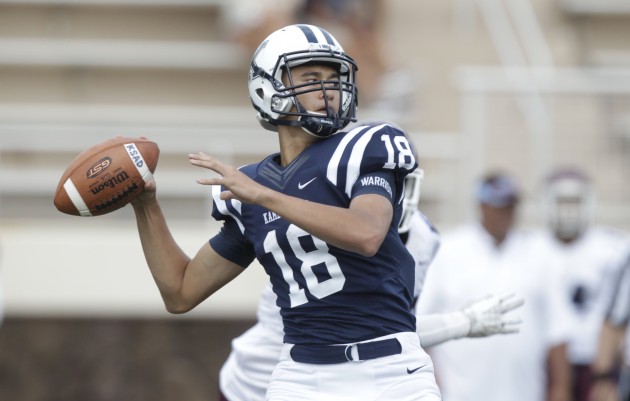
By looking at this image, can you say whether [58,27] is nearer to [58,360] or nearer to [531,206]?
[58,360]

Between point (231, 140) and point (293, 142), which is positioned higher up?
point (293, 142)

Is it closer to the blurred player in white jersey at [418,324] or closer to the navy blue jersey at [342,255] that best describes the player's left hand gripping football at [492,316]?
the blurred player in white jersey at [418,324]

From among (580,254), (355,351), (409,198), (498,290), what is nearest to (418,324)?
(409,198)

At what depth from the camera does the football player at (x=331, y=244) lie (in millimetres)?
4020

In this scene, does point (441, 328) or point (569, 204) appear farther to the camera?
point (569, 204)

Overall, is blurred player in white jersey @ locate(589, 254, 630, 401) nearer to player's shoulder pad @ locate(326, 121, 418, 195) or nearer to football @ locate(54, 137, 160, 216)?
player's shoulder pad @ locate(326, 121, 418, 195)

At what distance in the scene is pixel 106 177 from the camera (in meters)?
4.36

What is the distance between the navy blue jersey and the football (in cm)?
48

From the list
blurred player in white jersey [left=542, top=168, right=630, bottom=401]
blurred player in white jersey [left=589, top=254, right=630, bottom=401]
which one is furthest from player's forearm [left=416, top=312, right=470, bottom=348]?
blurred player in white jersey [left=542, top=168, right=630, bottom=401]

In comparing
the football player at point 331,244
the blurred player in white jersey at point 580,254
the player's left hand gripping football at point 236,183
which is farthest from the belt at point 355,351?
the blurred player in white jersey at point 580,254

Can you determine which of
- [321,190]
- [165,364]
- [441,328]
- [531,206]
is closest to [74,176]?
[321,190]

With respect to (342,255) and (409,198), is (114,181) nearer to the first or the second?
(342,255)

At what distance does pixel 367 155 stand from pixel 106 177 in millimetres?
915

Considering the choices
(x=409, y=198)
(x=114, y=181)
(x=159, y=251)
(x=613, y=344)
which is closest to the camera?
(x=114, y=181)
